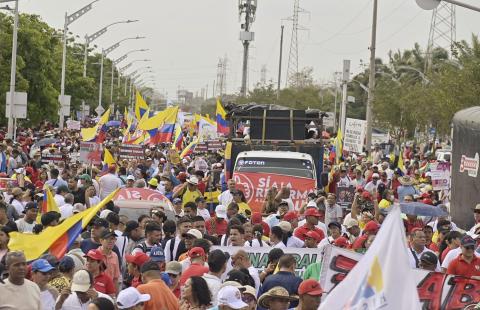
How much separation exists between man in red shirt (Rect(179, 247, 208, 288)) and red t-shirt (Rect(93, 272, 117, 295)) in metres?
0.60

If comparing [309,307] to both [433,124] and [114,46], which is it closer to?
[433,124]

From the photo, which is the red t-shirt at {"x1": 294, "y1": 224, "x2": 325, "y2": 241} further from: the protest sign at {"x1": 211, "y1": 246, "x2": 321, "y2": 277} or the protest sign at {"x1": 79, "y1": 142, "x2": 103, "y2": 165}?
the protest sign at {"x1": 79, "y1": 142, "x2": 103, "y2": 165}

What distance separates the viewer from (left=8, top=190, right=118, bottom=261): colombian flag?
1113 centimetres

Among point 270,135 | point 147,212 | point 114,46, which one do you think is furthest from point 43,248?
point 114,46

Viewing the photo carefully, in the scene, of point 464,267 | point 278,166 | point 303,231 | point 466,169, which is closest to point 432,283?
point 464,267

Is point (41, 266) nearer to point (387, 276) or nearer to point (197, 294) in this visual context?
point (197, 294)

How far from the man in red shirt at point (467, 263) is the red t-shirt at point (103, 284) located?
4.05 metres

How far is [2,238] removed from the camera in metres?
12.0

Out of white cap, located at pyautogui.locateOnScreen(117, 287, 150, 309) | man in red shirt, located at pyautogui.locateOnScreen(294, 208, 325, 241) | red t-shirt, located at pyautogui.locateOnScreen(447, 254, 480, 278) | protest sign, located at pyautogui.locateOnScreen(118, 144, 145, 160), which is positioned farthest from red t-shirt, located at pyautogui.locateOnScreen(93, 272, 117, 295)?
protest sign, located at pyautogui.locateOnScreen(118, 144, 145, 160)

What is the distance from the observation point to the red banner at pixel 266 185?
21984 mm

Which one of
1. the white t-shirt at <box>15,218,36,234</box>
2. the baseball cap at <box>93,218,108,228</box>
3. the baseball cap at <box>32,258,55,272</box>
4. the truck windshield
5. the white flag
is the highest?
the white flag

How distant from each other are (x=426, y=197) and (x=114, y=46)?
66241 mm

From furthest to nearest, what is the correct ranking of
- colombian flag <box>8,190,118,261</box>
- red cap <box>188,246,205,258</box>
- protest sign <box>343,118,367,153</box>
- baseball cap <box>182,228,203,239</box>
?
protest sign <box>343,118,367,153</box> → baseball cap <box>182,228,203,239</box> → red cap <box>188,246,205,258</box> → colombian flag <box>8,190,118,261</box>

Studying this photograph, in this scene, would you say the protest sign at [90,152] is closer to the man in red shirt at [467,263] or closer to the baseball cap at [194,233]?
the baseball cap at [194,233]
